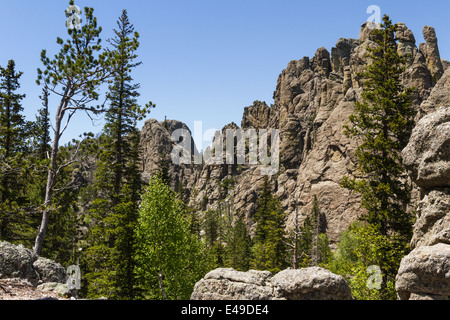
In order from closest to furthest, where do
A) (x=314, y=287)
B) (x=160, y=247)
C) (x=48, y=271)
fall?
1. (x=314, y=287)
2. (x=48, y=271)
3. (x=160, y=247)

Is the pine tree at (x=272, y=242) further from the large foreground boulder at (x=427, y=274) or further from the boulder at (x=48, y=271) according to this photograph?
the boulder at (x=48, y=271)

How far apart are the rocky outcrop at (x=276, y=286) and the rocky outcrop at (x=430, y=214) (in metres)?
2.42

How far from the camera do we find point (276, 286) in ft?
41.4

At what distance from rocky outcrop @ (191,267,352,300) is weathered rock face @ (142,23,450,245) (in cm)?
5032

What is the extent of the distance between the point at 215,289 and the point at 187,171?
179m

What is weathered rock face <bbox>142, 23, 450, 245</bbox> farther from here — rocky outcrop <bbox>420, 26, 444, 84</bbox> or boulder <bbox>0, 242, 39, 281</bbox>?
boulder <bbox>0, 242, 39, 281</bbox>

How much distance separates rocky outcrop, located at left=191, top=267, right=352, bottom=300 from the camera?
39.0 feet

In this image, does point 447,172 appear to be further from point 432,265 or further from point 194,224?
point 194,224

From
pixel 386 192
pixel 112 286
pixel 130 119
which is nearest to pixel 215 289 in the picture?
pixel 386 192

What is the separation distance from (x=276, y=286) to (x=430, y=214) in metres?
6.87

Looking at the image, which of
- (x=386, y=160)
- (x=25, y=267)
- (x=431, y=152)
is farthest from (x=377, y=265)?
(x=25, y=267)

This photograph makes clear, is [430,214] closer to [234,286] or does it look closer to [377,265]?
[377,265]

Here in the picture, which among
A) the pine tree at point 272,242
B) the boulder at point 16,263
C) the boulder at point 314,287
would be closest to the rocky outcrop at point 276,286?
the boulder at point 314,287

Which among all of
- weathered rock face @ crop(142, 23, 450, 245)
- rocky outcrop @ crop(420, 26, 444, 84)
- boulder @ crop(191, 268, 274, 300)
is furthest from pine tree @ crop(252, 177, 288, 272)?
rocky outcrop @ crop(420, 26, 444, 84)
